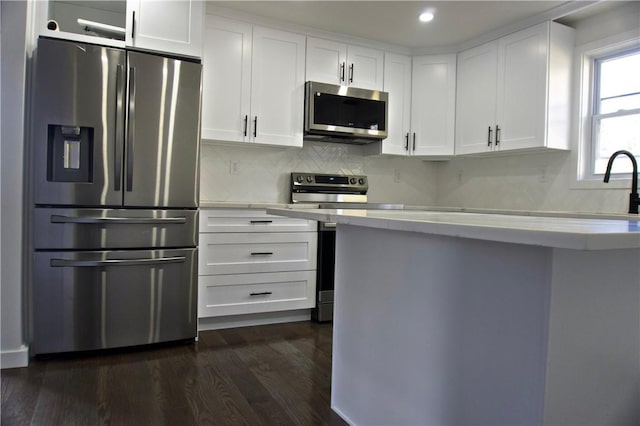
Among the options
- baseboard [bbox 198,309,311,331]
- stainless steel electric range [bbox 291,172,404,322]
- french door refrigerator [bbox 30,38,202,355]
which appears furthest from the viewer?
stainless steel electric range [bbox 291,172,404,322]

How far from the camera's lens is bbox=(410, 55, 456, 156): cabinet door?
397cm

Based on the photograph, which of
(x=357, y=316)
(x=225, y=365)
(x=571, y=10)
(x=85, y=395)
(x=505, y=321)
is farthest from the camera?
(x=571, y=10)

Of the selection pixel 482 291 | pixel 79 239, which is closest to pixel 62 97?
pixel 79 239

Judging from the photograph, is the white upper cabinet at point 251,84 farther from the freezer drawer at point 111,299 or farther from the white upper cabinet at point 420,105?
the freezer drawer at point 111,299

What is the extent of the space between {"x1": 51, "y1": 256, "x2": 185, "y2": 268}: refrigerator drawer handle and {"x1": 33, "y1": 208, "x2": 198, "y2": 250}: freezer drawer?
8 cm

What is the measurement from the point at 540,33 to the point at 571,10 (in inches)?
9.4

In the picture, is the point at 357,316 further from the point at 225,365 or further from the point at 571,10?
the point at 571,10

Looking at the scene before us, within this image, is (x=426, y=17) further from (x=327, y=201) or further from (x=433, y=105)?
(x=327, y=201)

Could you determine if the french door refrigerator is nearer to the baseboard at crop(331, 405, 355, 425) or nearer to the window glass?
the baseboard at crop(331, 405, 355, 425)

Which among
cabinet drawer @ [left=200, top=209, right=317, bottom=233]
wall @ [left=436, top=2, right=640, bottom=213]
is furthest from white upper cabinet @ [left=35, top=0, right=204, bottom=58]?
wall @ [left=436, top=2, right=640, bottom=213]

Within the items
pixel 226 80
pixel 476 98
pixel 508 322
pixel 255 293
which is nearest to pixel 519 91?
pixel 476 98

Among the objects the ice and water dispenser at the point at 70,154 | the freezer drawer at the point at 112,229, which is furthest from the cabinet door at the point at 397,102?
the ice and water dispenser at the point at 70,154

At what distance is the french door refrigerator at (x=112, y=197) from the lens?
2428mm

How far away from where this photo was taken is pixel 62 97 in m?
2.45
